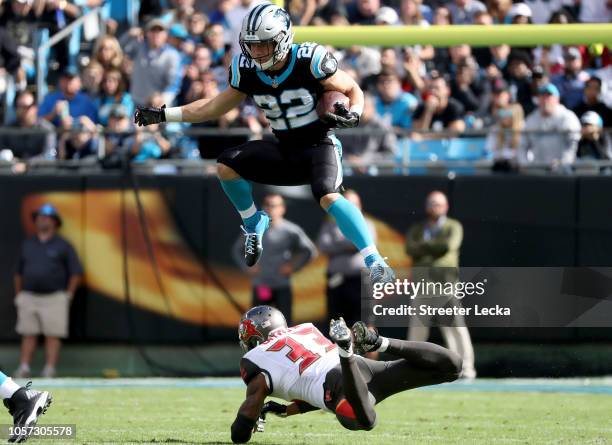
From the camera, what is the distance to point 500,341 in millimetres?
13102

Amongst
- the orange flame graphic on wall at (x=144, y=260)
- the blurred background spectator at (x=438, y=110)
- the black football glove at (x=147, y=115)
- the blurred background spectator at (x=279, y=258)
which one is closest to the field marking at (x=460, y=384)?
the orange flame graphic on wall at (x=144, y=260)

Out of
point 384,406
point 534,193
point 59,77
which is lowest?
point 384,406

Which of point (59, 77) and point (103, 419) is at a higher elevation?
point (59, 77)

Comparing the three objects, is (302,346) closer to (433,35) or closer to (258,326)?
(258,326)

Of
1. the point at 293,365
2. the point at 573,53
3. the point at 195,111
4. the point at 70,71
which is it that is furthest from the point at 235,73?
the point at 70,71

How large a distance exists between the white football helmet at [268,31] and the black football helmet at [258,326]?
1577mm

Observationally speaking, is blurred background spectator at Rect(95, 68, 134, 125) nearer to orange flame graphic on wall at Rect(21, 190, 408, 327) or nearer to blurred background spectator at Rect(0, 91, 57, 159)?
blurred background spectator at Rect(0, 91, 57, 159)

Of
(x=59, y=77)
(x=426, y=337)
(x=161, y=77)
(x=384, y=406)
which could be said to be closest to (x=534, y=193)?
(x=426, y=337)

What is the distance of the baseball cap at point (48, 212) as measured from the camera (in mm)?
13641

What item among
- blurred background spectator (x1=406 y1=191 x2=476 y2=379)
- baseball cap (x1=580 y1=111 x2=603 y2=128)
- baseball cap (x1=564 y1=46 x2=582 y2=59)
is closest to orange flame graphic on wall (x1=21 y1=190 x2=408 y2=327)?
blurred background spectator (x1=406 y1=191 x2=476 y2=379)

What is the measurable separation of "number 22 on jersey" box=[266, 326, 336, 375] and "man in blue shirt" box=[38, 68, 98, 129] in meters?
6.88

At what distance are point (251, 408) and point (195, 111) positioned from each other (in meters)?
2.04

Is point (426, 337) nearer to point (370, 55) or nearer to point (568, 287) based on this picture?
point (568, 287)

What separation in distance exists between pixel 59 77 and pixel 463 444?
920 cm
